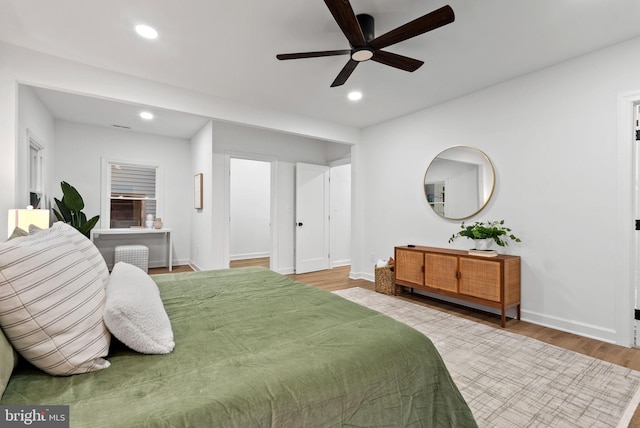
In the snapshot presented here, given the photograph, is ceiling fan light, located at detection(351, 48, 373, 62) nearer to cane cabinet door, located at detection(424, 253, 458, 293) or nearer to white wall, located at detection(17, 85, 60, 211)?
cane cabinet door, located at detection(424, 253, 458, 293)

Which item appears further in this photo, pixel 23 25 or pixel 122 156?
pixel 122 156

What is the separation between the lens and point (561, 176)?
3.00 metres

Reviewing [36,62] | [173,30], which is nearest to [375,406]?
[173,30]

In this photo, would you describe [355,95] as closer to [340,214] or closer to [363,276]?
[363,276]

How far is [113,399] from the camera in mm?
819

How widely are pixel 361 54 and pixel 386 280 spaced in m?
2.95

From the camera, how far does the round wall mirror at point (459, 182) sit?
11.9ft

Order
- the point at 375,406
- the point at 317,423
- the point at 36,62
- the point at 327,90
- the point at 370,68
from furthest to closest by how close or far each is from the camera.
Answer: the point at 327,90
the point at 370,68
the point at 36,62
the point at 375,406
the point at 317,423

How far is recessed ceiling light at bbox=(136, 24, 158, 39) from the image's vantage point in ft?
8.01

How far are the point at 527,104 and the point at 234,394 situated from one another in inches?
149

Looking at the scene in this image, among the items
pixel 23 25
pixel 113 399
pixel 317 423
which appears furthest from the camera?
pixel 23 25

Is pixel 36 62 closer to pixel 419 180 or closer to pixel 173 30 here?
pixel 173 30

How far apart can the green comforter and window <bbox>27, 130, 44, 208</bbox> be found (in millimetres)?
3662

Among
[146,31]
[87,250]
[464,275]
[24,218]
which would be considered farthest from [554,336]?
[24,218]
